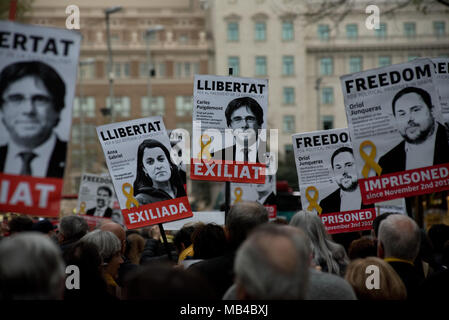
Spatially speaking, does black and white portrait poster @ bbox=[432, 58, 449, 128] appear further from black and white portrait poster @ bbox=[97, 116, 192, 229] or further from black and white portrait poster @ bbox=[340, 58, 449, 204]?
black and white portrait poster @ bbox=[97, 116, 192, 229]

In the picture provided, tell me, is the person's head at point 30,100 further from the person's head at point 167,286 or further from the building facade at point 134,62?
the building facade at point 134,62

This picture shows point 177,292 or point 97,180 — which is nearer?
point 177,292

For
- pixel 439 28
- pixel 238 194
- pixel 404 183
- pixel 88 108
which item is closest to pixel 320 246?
pixel 404 183

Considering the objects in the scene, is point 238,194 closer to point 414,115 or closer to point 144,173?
point 144,173

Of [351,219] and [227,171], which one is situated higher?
[227,171]

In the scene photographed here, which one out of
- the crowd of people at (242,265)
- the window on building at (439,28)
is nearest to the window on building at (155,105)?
the window on building at (439,28)

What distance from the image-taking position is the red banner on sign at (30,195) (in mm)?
4133

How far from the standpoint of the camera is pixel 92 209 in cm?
1292

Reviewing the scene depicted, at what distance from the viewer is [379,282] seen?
4.20 meters

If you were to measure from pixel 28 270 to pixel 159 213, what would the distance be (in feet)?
13.9

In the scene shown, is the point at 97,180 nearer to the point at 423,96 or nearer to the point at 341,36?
the point at 423,96

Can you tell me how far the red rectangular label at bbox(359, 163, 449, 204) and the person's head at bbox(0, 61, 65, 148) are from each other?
276 centimetres
